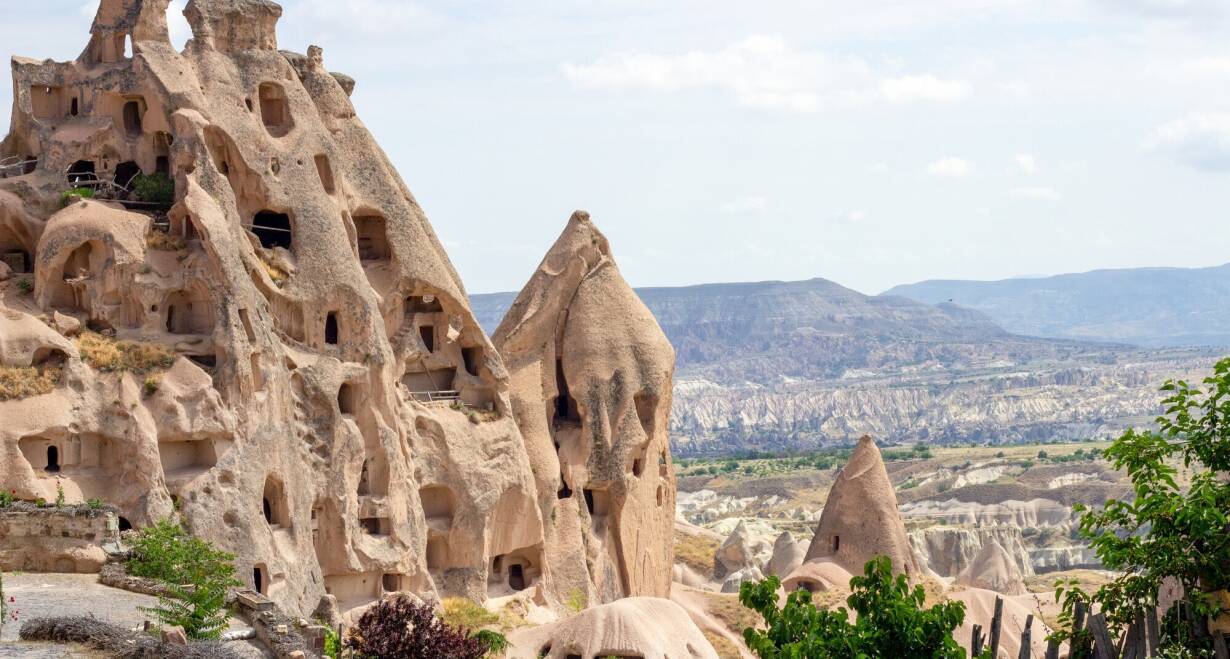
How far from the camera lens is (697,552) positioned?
80.1 m

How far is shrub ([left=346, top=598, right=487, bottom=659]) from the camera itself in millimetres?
29828

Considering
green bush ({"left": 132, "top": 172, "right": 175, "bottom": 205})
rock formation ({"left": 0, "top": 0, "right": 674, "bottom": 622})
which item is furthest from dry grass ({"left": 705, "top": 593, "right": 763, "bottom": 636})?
green bush ({"left": 132, "top": 172, "right": 175, "bottom": 205})

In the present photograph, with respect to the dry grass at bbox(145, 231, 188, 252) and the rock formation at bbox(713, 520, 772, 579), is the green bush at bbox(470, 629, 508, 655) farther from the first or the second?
the rock formation at bbox(713, 520, 772, 579)

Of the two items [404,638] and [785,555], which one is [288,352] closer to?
[404,638]

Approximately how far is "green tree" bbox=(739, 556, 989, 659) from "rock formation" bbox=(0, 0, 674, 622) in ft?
63.7

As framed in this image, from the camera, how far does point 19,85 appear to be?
47.1 m

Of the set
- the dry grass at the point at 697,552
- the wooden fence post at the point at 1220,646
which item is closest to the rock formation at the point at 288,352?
the dry grass at the point at 697,552

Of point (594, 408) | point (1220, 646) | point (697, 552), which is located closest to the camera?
point (1220, 646)

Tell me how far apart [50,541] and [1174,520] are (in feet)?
58.1

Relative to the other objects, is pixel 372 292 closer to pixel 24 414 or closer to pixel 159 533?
pixel 24 414

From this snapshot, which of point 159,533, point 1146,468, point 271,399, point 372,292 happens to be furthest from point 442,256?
point 1146,468

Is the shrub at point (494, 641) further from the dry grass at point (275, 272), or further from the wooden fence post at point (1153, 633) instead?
the wooden fence post at point (1153, 633)

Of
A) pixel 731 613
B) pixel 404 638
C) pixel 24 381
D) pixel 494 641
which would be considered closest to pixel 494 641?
pixel 494 641

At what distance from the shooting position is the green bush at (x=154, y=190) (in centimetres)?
4566
